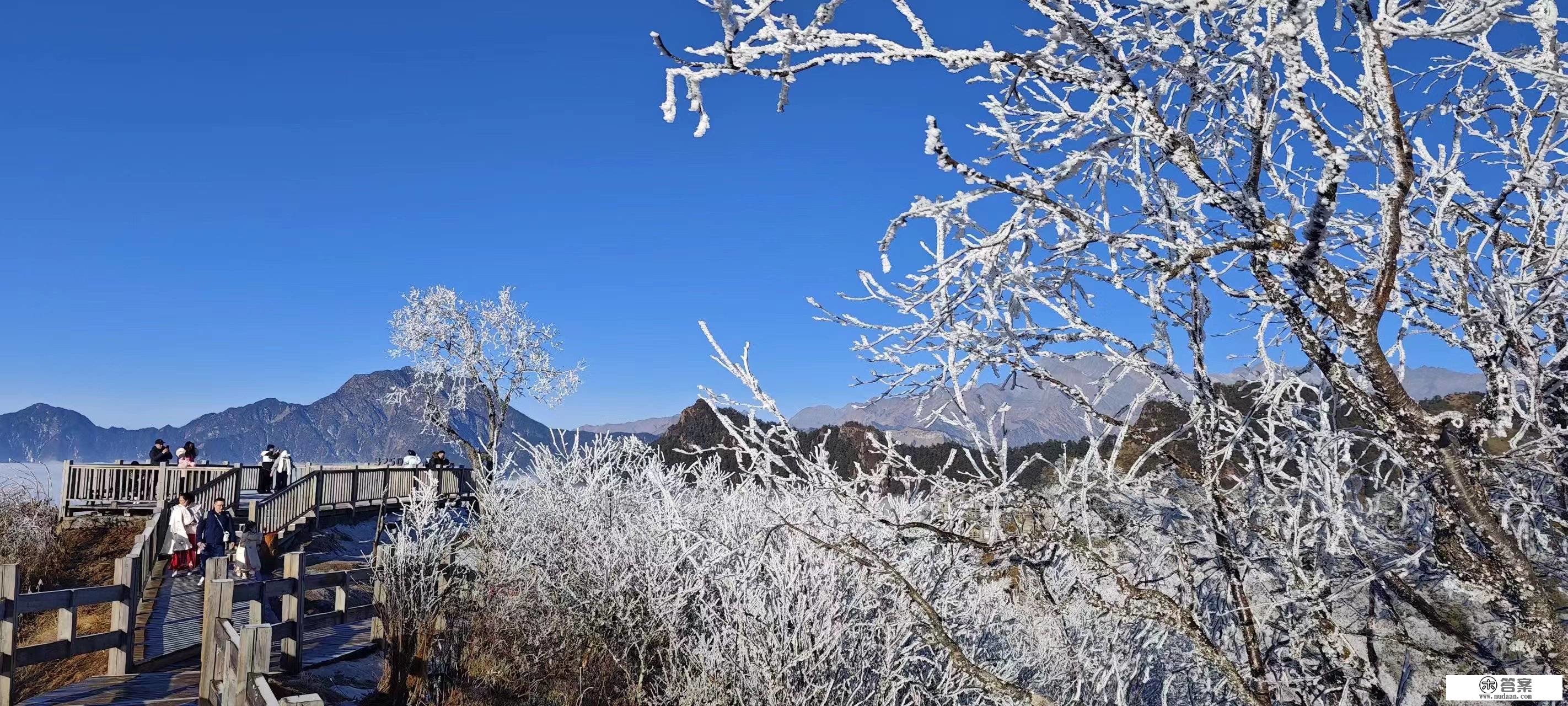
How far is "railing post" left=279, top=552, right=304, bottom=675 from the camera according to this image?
29.5 feet

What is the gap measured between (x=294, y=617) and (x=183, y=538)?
28.9 ft

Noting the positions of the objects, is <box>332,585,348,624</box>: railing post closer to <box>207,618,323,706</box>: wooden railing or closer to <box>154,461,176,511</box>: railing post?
<box>207,618,323,706</box>: wooden railing

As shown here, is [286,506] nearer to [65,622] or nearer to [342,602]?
[342,602]

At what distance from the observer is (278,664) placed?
29.8ft

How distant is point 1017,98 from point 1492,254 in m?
1.20

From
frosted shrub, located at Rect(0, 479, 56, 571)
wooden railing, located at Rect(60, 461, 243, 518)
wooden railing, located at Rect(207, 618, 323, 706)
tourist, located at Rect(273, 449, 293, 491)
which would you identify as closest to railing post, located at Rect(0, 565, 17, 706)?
wooden railing, located at Rect(207, 618, 323, 706)

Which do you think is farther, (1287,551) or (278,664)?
(278,664)

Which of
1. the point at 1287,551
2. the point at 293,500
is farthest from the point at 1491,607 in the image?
the point at 293,500

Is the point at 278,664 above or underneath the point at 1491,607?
underneath

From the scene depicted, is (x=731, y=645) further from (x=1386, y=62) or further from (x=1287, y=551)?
(x=1386, y=62)

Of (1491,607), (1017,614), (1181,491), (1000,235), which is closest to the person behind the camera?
A: (1491,607)

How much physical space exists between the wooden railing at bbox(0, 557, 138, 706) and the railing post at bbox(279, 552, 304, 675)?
5.06ft

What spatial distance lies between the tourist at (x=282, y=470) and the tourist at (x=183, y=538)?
9.15 m

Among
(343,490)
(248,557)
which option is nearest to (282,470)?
(343,490)
